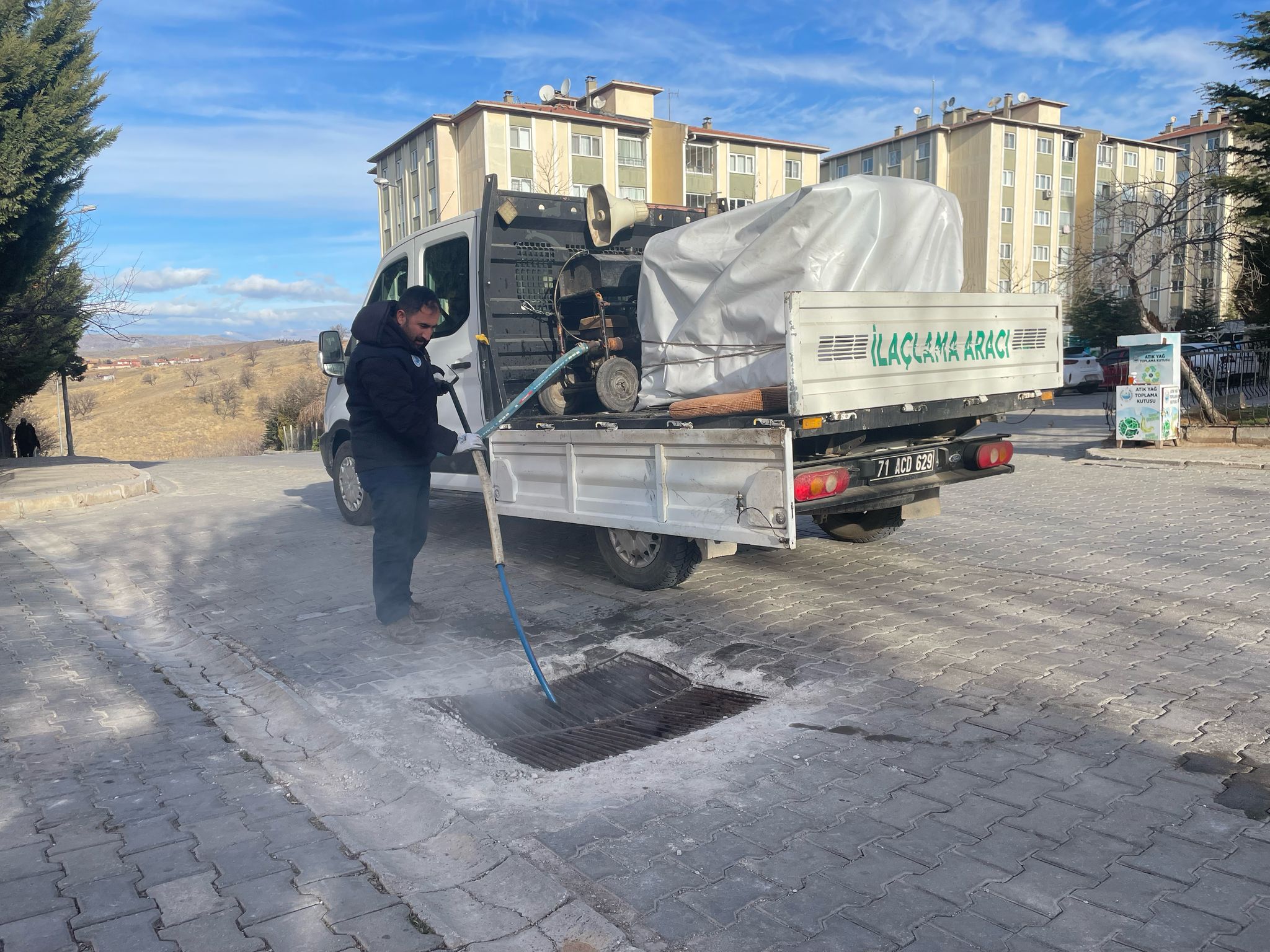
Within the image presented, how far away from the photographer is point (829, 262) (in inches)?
214

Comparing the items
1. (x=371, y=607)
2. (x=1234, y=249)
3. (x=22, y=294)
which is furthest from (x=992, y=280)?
(x=371, y=607)

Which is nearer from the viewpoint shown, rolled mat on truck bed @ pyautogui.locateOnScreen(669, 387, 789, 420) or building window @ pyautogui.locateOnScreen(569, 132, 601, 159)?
rolled mat on truck bed @ pyautogui.locateOnScreen(669, 387, 789, 420)

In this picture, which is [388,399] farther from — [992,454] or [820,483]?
[992,454]

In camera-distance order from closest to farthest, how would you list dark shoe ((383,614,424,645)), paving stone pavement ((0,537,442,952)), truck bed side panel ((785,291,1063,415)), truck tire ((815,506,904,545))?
paving stone pavement ((0,537,442,952))
truck bed side panel ((785,291,1063,415))
dark shoe ((383,614,424,645))
truck tire ((815,506,904,545))

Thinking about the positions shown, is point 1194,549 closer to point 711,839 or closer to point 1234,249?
point 711,839

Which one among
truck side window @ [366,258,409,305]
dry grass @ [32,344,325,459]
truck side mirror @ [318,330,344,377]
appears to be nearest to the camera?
truck side window @ [366,258,409,305]

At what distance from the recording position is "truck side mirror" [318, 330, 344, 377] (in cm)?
890

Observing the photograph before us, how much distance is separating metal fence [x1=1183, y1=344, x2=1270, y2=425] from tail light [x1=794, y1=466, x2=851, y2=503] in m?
14.2

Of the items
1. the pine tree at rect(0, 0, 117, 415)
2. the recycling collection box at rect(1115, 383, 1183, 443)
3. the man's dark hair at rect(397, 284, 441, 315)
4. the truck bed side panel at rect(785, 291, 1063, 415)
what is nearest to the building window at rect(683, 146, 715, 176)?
the pine tree at rect(0, 0, 117, 415)

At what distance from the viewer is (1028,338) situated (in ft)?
20.9

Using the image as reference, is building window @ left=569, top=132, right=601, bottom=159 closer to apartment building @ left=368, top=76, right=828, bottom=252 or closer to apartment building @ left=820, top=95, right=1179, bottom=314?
apartment building @ left=368, top=76, right=828, bottom=252

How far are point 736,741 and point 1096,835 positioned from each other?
1397mm

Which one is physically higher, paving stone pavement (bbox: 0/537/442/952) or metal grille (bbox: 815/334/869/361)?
metal grille (bbox: 815/334/869/361)

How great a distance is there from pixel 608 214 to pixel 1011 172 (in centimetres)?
5629
